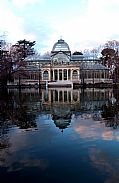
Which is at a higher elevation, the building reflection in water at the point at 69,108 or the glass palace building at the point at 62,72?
the glass palace building at the point at 62,72

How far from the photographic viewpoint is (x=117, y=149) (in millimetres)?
11570

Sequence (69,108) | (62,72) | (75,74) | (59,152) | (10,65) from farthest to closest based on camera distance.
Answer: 1. (62,72)
2. (75,74)
3. (10,65)
4. (69,108)
5. (59,152)

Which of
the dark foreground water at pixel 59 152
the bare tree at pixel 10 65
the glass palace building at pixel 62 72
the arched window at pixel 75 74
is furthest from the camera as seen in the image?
the arched window at pixel 75 74

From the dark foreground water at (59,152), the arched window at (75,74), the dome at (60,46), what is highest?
the dome at (60,46)

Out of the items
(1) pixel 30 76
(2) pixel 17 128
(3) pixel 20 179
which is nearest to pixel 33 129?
(2) pixel 17 128

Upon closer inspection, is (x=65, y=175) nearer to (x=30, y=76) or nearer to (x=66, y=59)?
(x=30, y=76)

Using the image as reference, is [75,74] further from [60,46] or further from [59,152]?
[59,152]

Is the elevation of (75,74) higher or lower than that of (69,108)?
higher

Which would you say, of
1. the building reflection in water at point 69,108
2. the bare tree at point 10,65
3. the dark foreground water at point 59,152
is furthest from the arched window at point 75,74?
the dark foreground water at point 59,152

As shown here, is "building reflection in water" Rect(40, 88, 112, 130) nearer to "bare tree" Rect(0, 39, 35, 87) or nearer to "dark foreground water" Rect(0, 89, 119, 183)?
"dark foreground water" Rect(0, 89, 119, 183)

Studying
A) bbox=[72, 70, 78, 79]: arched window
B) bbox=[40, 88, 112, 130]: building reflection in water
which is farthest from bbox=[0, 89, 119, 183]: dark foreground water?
bbox=[72, 70, 78, 79]: arched window

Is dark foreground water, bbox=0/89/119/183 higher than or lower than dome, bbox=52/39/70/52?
lower

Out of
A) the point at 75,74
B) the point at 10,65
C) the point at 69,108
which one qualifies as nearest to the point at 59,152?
the point at 69,108

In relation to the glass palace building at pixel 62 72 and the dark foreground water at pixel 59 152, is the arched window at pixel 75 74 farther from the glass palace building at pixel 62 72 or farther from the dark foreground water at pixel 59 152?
the dark foreground water at pixel 59 152
